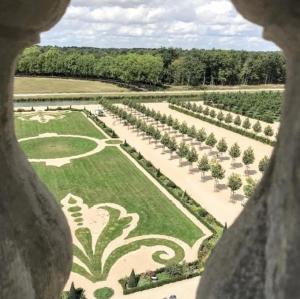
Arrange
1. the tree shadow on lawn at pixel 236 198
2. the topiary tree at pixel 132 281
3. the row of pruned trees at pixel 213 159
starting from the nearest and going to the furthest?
the topiary tree at pixel 132 281 < the tree shadow on lawn at pixel 236 198 < the row of pruned trees at pixel 213 159

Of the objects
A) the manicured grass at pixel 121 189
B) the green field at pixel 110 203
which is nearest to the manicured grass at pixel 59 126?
the green field at pixel 110 203

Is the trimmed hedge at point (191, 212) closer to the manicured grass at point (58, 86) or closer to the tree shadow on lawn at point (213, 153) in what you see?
the tree shadow on lawn at point (213, 153)

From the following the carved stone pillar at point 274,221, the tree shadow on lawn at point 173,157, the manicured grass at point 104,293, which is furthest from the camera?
the tree shadow on lawn at point 173,157

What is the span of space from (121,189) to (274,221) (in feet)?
105

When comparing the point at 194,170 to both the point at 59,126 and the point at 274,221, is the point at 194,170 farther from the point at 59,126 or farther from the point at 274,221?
the point at 274,221

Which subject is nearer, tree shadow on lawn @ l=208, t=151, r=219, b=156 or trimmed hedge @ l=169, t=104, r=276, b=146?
tree shadow on lawn @ l=208, t=151, r=219, b=156

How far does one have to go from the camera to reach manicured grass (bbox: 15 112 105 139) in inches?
2196

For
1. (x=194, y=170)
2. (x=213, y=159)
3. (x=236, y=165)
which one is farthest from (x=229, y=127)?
(x=194, y=170)

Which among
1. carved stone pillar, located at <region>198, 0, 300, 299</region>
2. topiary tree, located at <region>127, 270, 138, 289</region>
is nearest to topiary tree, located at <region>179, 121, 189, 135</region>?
topiary tree, located at <region>127, 270, 138, 289</region>

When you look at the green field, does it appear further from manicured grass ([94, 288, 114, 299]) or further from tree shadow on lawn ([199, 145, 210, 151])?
tree shadow on lawn ([199, 145, 210, 151])

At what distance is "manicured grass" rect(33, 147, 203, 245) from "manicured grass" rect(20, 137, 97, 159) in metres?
3.00

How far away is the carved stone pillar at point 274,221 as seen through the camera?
3.66 m

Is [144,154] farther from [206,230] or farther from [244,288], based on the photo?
[244,288]

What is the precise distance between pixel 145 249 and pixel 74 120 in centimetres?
4077
